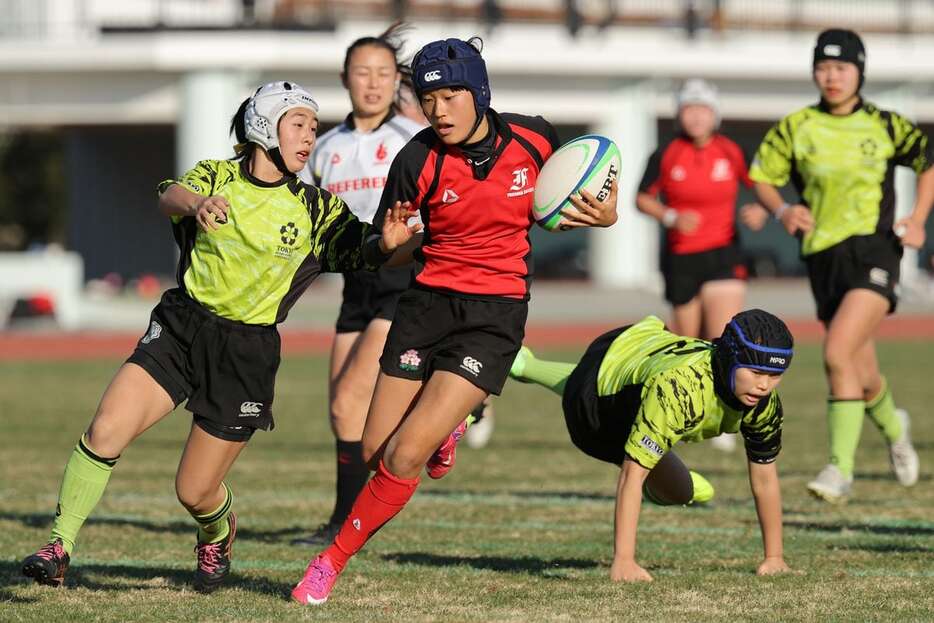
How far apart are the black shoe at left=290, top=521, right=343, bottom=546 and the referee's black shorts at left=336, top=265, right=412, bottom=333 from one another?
3.16ft

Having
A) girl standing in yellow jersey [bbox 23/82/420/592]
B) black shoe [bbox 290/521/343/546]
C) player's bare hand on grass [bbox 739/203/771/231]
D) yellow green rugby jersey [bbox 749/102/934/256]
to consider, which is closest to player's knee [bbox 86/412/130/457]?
girl standing in yellow jersey [bbox 23/82/420/592]

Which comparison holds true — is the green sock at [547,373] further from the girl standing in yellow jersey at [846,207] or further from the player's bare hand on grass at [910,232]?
the player's bare hand on grass at [910,232]

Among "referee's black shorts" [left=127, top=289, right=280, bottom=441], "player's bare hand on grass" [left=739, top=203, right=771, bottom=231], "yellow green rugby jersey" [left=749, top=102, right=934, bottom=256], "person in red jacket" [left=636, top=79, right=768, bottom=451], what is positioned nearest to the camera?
"referee's black shorts" [left=127, top=289, right=280, bottom=441]

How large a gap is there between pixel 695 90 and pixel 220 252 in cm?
592

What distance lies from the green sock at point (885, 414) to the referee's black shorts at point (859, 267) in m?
0.54

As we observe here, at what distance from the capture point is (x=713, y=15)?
35719 mm

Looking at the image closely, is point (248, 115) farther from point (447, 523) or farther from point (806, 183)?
point (806, 183)

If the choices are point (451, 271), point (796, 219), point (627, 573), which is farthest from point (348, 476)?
point (796, 219)

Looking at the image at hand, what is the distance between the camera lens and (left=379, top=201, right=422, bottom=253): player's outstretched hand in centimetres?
585

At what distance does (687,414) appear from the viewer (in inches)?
247

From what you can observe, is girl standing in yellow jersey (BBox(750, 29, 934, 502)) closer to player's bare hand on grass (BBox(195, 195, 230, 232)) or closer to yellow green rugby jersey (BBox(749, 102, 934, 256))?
yellow green rugby jersey (BBox(749, 102, 934, 256))

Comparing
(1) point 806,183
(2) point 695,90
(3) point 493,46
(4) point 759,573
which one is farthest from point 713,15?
(4) point 759,573

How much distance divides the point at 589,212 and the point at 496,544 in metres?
2.09

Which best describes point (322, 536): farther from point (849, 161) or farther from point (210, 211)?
point (849, 161)
